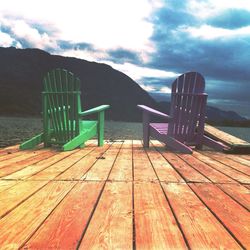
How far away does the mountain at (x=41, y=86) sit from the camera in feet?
358

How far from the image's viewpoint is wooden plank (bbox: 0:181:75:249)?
1411mm

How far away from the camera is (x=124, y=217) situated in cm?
172

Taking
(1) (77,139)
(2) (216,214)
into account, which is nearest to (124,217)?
(2) (216,214)

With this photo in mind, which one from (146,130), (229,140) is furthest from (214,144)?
(146,130)

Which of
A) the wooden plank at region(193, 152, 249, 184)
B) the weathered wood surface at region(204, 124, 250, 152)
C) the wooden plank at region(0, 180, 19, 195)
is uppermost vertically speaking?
the wooden plank at region(0, 180, 19, 195)

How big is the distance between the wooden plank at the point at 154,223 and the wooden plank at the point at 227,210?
0.27 m

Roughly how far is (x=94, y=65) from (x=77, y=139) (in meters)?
149

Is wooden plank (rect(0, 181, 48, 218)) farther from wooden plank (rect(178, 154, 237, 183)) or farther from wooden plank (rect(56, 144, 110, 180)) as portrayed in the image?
wooden plank (rect(178, 154, 237, 183))

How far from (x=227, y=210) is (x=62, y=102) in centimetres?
392

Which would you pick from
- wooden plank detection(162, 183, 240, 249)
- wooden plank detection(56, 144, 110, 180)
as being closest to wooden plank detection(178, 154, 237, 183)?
wooden plank detection(162, 183, 240, 249)

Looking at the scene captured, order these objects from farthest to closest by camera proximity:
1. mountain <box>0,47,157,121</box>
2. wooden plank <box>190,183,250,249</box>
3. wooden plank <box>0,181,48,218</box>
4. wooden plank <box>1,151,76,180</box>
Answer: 1. mountain <box>0,47,157,121</box>
2. wooden plank <box>1,151,76,180</box>
3. wooden plank <box>0,181,48,218</box>
4. wooden plank <box>190,183,250,249</box>

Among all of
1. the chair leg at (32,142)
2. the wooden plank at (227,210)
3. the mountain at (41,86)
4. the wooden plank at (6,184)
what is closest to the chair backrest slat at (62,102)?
the chair leg at (32,142)

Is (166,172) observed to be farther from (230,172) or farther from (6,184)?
(6,184)

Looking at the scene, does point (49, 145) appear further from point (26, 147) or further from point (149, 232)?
point (149, 232)
